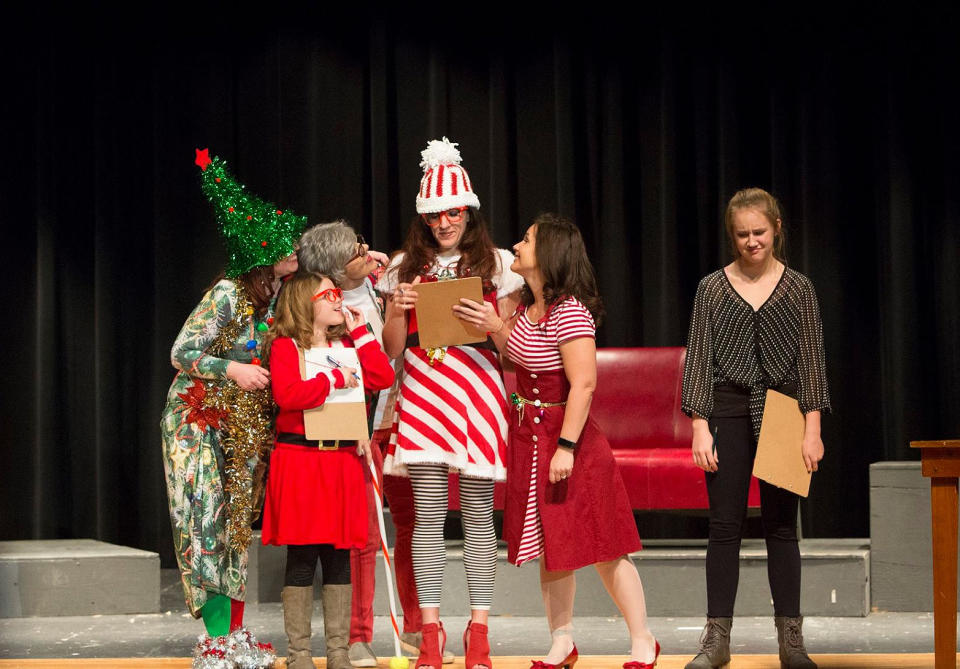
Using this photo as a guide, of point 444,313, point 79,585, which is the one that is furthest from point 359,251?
point 79,585

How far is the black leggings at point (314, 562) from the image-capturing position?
3.39 meters

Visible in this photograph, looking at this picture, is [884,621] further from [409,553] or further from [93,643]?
[93,643]

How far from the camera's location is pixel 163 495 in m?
5.78

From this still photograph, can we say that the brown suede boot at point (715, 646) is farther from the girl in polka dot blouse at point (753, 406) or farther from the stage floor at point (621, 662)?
the stage floor at point (621, 662)

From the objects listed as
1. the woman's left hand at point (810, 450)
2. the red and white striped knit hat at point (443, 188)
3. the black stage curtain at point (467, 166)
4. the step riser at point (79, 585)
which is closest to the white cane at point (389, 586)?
the red and white striped knit hat at point (443, 188)

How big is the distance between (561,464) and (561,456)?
0.07ft

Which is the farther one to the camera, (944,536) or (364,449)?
(364,449)

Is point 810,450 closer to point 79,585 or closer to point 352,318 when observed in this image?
point 352,318

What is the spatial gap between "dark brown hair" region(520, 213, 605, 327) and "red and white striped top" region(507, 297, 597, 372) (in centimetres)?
3

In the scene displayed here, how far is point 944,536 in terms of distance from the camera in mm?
3145

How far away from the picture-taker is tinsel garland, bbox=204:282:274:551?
3.54 m

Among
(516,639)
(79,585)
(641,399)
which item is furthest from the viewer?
(641,399)

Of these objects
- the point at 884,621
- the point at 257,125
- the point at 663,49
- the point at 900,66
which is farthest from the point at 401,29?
the point at 884,621

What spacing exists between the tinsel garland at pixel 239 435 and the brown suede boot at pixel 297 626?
0.86ft
